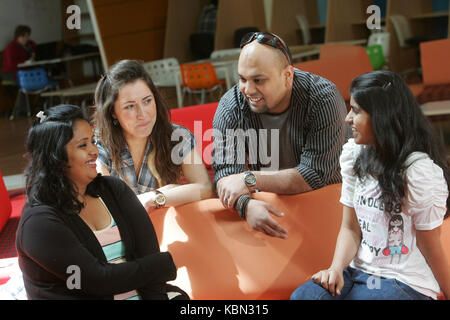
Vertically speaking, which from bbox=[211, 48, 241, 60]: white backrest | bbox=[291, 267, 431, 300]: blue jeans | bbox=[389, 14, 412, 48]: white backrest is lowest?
bbox=[291, 267, 431, 300]: blue jeans

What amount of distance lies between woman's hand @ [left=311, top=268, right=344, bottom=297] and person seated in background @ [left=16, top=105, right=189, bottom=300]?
1.23ft

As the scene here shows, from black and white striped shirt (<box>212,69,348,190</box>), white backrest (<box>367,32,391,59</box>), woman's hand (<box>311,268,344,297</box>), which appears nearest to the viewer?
woman's hand (<box>311,268,344,297</box>)

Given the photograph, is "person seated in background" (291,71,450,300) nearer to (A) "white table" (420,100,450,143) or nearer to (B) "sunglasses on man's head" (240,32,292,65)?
(B) "sunglasses on man's head" (240,32,292,65)

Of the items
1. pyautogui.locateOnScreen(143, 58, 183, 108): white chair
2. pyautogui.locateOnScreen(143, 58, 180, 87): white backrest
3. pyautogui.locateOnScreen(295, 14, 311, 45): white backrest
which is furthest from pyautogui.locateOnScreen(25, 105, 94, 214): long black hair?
pyautogui.locateOnScreen(295, 14, 311, 45): white backrest

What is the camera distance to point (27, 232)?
1.25m

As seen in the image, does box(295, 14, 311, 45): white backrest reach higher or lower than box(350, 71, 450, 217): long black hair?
higher

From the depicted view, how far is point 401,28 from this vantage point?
294 inches

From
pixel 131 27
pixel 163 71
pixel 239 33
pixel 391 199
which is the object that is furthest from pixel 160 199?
pixel 239 33

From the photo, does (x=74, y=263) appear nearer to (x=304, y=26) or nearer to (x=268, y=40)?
(x=268, y=40)

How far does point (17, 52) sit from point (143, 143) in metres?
6.70

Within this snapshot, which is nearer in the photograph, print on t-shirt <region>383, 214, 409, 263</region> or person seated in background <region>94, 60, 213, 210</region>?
print on t-shirt <region>383, 214, 409, 263</region>

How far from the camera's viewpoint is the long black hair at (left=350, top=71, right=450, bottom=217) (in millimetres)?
1257

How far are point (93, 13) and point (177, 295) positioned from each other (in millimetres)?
6287

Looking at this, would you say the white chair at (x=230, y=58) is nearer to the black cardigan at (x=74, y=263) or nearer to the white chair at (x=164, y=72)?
the white chair at (x=164, y=72)
